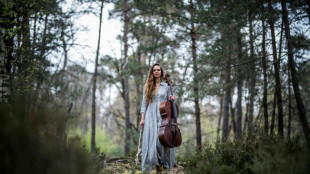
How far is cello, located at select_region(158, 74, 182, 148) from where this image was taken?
4402 mm

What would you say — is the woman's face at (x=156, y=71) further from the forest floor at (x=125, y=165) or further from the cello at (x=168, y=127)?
the forest floor at (x=125, y=165)

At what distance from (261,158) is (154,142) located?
1.94m

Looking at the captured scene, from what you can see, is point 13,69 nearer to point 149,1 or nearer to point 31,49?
point 31,49

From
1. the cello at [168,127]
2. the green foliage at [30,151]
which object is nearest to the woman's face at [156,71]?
the cello at [168,127]

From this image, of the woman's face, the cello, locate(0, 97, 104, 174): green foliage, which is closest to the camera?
locate(0, 97, 104, 174): green foliage

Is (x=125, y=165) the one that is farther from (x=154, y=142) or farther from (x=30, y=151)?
(x=30, y=151)

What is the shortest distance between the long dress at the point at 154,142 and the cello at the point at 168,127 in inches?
12.2

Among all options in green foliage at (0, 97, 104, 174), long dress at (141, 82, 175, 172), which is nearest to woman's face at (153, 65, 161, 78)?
long dress at (141, 82, 175, 172)

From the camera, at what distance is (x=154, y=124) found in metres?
4.89

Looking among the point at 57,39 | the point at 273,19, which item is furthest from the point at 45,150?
the point at 57,39

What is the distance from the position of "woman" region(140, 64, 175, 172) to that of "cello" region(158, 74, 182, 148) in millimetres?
258

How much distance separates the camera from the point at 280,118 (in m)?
6.34

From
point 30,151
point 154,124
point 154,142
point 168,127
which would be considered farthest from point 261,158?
point 30,151

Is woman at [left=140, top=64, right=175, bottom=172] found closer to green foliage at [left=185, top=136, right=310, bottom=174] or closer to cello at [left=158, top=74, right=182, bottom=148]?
cello at [left=158, top=74, right=182, bottom=148]
